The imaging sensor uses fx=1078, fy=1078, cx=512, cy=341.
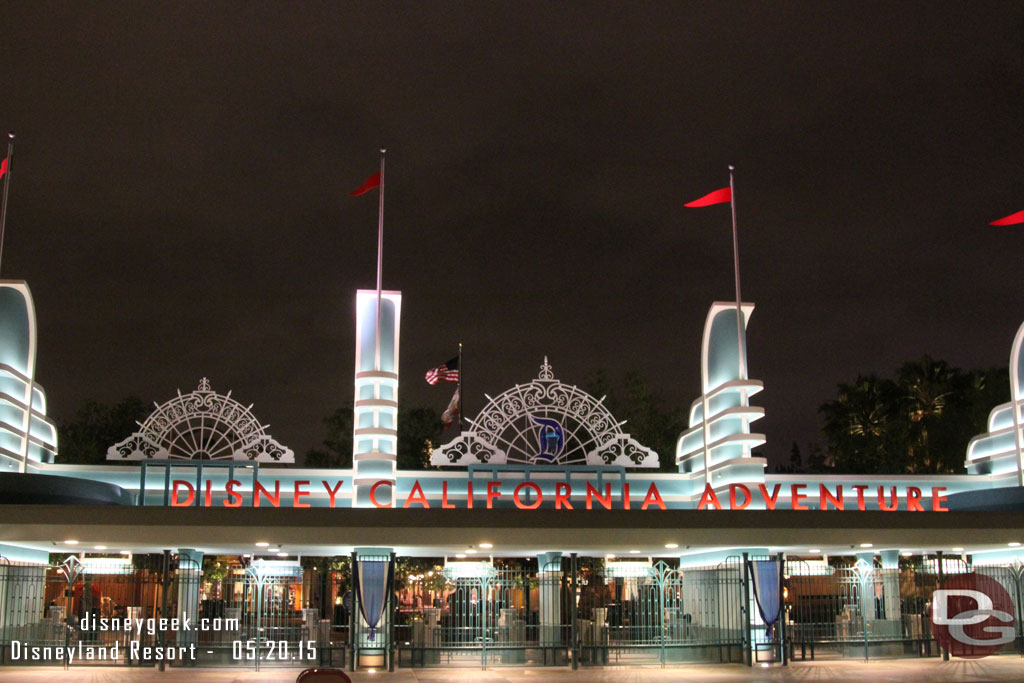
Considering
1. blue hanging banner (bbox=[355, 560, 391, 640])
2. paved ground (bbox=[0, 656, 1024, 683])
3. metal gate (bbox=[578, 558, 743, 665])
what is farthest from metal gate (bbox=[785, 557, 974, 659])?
blue hanging banner (bbox=[355, 560, 391, 640])

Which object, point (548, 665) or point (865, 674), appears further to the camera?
point (548, 665)

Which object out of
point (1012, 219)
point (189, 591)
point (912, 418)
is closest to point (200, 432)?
point (189, 591)

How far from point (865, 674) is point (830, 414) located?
34555 millimetres

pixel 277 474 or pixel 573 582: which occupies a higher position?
pixel 277 474

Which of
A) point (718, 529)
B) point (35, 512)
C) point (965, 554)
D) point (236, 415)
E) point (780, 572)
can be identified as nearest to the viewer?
point (35, 512)

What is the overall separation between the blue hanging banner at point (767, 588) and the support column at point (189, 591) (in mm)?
15080

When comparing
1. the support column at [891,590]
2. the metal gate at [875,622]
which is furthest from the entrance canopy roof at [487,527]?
the support column at [891,590]

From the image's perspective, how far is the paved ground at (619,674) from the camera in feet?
79.7

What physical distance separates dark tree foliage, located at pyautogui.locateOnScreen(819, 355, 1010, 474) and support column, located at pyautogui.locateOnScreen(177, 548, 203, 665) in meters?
35.4

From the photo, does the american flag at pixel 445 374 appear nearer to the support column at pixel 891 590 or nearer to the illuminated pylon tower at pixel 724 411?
the illuminated pylon tower at pixel 724 411

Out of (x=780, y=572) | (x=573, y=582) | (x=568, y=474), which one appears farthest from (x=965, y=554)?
(x=573, y=582)

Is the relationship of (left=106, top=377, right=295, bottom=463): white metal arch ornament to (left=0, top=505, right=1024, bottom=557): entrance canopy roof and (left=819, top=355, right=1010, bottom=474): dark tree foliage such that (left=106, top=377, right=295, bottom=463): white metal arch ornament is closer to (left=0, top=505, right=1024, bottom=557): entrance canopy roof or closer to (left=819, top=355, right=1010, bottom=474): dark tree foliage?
(left=0, top=505, right=1024, bottom=557): entrance canopy roof

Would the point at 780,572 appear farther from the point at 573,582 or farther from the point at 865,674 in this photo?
the point at 573,582

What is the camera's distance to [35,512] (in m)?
23.0
